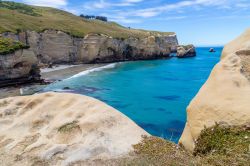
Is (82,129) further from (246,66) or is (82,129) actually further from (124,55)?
(124,55)

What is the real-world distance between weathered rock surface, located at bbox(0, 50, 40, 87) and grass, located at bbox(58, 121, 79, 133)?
55583mm

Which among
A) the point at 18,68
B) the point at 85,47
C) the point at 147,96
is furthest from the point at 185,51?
the point at 18,68

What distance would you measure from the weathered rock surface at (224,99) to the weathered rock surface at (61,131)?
247 cm

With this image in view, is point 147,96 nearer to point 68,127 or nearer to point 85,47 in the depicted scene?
point 68,127

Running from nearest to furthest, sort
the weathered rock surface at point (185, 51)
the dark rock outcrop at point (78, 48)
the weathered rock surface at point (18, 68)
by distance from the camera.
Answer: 1. the weathered rock surface at point (18, 68)
2. the dark rock outcrop at point (78, 48)
3. the weathered rock surface at point (185, 51)

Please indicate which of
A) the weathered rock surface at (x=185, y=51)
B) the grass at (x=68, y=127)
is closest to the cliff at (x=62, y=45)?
the weathered rock surface at (x=185, y=51)

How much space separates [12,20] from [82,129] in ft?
352

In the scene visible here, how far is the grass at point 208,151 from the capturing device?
33.2 feet

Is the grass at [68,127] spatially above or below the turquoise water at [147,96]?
above

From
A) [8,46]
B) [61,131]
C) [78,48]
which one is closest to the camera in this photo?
[61,131]

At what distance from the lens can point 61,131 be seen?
1378cm

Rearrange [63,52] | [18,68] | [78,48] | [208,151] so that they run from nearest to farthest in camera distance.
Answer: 1. [208,151]
2. [18,68]
3. [63,52]
4. [78,48]

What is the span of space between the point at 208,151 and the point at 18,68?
6479cm

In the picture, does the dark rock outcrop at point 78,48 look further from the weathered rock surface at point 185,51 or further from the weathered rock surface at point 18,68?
the weathered rock surface at point 185,51
